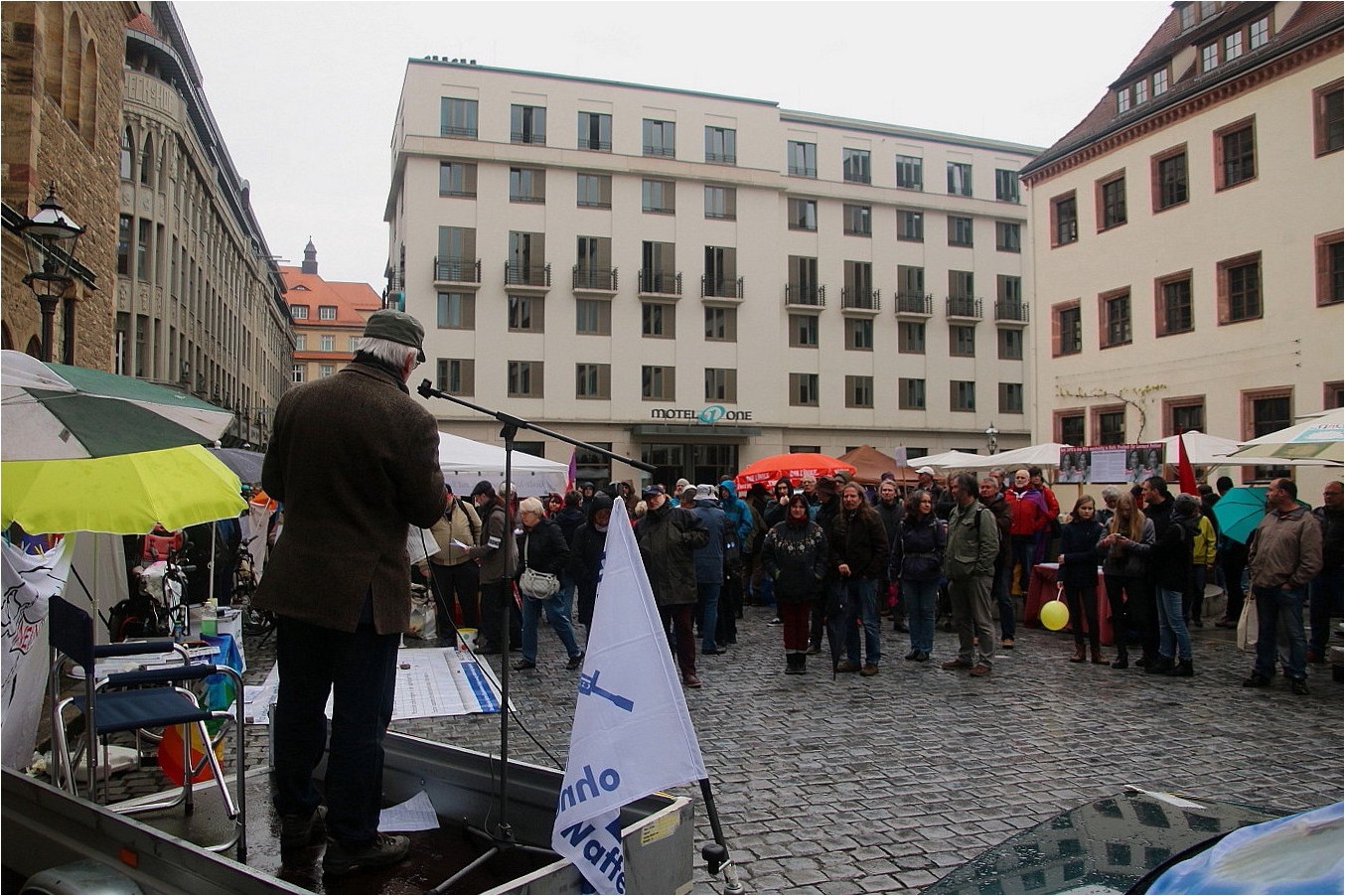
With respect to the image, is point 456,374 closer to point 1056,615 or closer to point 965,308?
point 965,308

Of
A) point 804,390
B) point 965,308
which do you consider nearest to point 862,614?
point 804,390

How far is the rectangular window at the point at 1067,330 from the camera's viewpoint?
30.5m

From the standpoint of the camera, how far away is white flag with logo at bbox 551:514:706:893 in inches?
134

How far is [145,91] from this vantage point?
3634 cm

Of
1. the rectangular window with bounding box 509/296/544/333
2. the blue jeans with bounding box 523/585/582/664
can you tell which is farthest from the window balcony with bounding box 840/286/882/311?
the blue jeans with bounding box 523/585/582/664

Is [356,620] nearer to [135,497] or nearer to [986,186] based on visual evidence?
[135,497]

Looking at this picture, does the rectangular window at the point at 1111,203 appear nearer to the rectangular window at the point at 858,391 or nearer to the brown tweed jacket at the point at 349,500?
the rectangular window at the point at 858,391

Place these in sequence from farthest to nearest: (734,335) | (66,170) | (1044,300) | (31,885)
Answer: (734,335), (1044,300), (66,170), (31,885)

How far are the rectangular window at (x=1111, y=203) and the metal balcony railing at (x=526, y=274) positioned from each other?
76.2 ft

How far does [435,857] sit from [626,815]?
1.05m

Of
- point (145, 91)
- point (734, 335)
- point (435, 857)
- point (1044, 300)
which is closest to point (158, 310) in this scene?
point (145, 91)

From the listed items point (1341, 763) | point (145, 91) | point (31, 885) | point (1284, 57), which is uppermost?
point (145, 91)

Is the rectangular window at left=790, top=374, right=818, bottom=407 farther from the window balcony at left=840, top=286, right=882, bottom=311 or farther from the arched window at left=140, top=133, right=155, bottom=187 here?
the arched window at left=140, top=133, right=155, bottom=187

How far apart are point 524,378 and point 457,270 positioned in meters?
5.57
